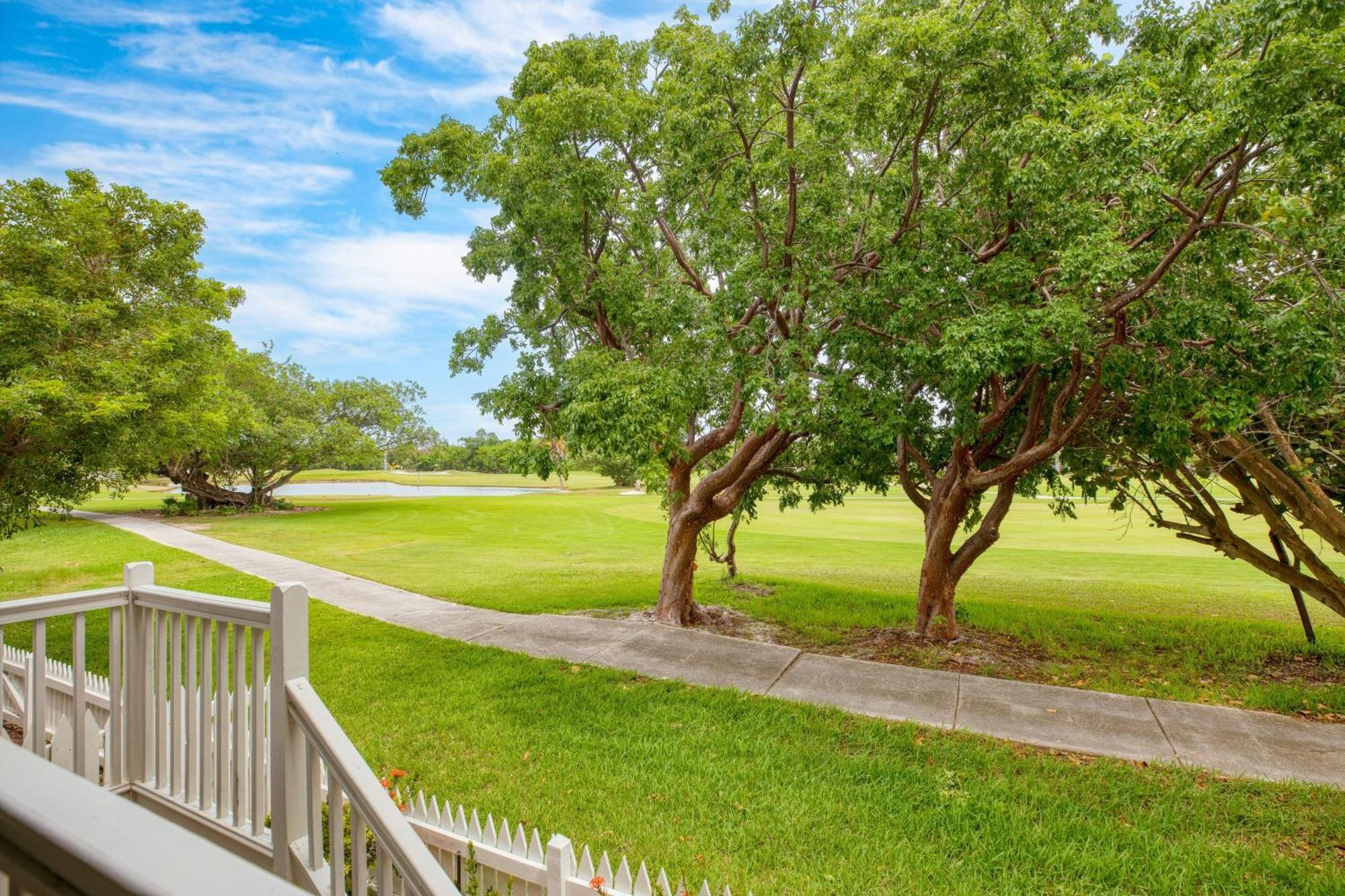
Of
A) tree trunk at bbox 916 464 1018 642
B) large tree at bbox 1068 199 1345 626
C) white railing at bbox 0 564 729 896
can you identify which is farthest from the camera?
tree trunk at bbox 916 464 1018 642

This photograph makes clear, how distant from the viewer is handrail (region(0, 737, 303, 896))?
1.80ft

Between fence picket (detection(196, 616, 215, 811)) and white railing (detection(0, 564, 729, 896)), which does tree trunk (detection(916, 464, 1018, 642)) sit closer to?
white railing (detection(0, 564, 729, 896))

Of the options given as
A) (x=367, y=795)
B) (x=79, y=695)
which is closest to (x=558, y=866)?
(x=367, y=795)

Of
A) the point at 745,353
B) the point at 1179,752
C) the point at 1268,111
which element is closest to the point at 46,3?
the point at 745,353

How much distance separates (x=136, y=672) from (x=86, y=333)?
7.85 meters

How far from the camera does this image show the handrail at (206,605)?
2.77m

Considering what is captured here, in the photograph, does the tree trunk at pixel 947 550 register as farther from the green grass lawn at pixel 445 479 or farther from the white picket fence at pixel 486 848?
the green grass lawn at pixel 445 479

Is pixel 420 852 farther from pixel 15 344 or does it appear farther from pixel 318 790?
pixel 15 344

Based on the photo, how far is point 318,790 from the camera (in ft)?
8.21

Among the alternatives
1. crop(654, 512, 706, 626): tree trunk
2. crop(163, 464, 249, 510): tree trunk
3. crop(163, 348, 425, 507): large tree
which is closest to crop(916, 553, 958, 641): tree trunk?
crop(654, 512, 706, 626): tree trunk

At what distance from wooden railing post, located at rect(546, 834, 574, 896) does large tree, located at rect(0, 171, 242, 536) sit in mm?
7842

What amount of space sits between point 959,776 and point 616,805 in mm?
2319

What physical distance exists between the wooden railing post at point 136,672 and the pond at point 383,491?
148ft

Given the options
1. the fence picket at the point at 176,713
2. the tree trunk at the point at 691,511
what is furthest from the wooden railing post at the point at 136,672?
the tree trunk at the point at 691,511
